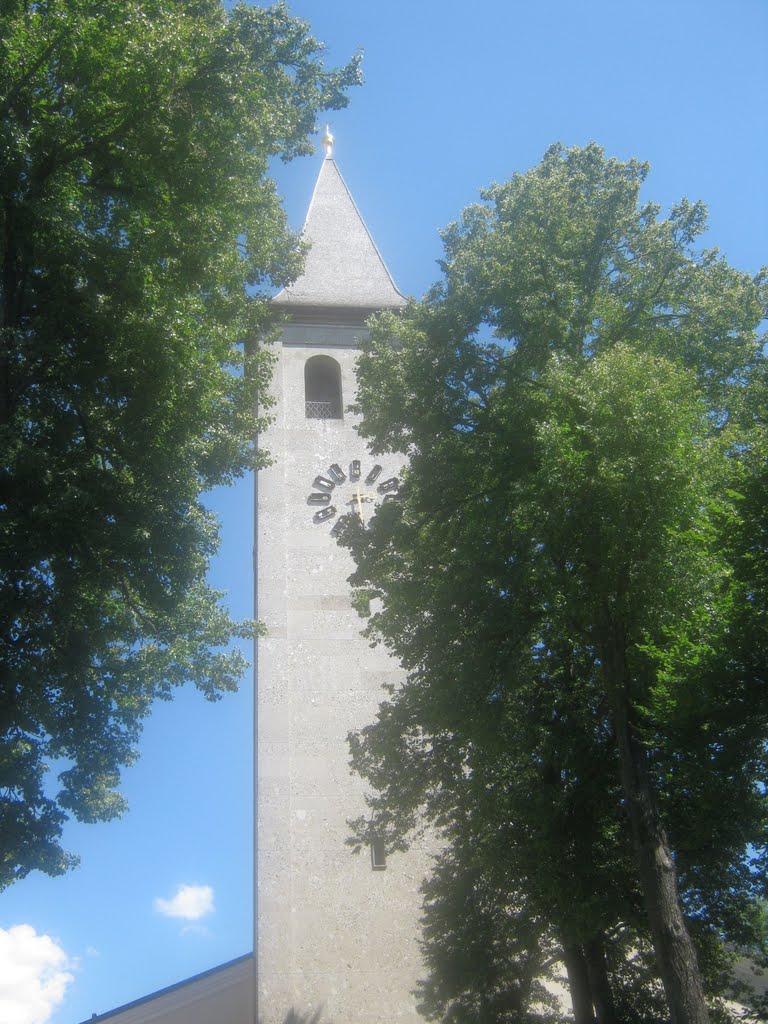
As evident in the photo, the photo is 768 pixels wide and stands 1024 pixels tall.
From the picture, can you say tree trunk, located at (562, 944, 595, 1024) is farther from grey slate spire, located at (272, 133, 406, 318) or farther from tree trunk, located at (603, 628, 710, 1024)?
grey slate spire, located at (272, 133, 406, 318)

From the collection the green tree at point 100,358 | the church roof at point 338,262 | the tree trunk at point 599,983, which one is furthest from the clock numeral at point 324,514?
the tree trunk at point 599,983

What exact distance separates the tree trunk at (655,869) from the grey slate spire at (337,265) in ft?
48.8

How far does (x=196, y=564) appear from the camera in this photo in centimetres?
1135

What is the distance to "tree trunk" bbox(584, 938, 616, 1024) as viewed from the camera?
472 inches

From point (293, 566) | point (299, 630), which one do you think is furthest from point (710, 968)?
point (293, 566)

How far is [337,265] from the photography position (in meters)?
26.2

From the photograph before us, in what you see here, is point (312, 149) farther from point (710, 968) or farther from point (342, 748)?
point (710, 968)

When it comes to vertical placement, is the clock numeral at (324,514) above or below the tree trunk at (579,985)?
above

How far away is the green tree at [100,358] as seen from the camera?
10391mm

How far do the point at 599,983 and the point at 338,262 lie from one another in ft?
64.0

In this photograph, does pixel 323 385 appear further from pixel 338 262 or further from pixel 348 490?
pixel 338 262

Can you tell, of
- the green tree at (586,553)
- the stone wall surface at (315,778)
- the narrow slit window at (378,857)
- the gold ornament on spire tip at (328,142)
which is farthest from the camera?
the gold ornament on spire tip at (328,142)

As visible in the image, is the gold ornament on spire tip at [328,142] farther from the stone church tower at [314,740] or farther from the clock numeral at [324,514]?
the clock numeral at [324,514]

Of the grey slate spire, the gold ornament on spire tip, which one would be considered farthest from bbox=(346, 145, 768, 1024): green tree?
the gold ornament on spire tip
